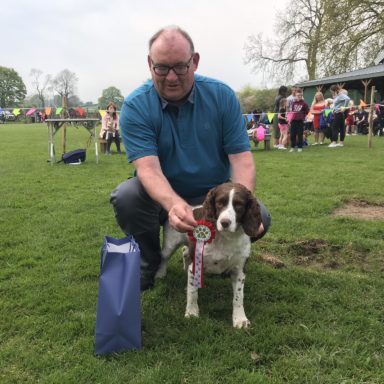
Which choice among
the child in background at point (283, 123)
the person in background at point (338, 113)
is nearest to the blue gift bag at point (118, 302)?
the child in background at point (283, 123)

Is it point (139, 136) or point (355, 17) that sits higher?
point (355, 17)

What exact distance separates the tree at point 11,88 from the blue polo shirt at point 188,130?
95205mm

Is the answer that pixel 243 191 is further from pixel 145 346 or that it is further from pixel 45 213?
pixel 45 213

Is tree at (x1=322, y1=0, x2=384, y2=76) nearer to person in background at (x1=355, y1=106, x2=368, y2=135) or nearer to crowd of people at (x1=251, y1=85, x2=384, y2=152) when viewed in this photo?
person in background at (x1=355, y1=106, x2=368, y2=135)

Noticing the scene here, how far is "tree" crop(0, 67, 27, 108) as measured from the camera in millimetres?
91981

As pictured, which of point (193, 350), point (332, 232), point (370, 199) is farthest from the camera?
point (370, 199)

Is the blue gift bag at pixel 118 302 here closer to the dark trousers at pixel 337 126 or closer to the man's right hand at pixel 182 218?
the man's right hand at pixel 182 218

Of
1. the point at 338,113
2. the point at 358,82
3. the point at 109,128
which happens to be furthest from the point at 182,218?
the point at 358,82

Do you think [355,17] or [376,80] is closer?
[376,80]

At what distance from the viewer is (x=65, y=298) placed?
11.4 ft

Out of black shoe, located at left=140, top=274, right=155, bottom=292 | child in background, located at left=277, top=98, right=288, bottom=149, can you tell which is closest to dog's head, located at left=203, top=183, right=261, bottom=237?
black shoe, located at left=140, top=274, right=155, bottom=292

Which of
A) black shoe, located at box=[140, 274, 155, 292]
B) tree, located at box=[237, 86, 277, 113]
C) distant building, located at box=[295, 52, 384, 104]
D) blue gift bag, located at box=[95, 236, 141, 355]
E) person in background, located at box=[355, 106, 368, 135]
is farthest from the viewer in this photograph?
tree, located at box=[237, 86, 277, 113]

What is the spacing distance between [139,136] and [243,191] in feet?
2.94

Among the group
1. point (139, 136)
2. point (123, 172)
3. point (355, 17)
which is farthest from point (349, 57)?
point (139, 136)
